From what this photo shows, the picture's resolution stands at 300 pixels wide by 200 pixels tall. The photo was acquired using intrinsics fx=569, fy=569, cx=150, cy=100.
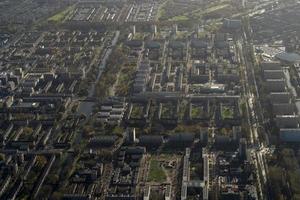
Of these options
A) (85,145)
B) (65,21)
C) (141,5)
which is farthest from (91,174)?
(141,5)

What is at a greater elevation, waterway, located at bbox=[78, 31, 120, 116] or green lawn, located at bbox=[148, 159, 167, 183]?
green lawn, located at bbox=[148, 159, 167, 183]

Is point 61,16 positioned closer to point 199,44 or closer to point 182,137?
point 199,44

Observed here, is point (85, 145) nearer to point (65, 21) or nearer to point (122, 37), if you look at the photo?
point (122, 37)

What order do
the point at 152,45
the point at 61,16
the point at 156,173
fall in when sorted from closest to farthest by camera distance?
the point at 156,173 < the point at 152,45 < the point at 61,16

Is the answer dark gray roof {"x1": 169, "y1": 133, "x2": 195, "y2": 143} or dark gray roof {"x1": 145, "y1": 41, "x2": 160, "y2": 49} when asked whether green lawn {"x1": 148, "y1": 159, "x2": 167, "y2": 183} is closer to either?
dark gray roof {"x1": 169, "y1": 133, "x2": 195, "y2": 143}

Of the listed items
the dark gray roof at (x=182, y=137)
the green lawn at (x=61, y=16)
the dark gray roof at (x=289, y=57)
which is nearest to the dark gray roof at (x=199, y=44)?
the dark gray roof at (x=289, y=57)

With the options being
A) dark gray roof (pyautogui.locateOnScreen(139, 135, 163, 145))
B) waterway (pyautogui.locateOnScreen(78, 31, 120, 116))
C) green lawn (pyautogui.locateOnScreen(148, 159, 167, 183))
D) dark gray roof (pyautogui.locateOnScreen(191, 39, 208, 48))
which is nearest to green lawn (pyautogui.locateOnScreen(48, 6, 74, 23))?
waterway (pyautogui.locateOnScreen(78, 31, 120, 116))

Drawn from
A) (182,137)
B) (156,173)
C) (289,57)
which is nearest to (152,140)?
(182,137)

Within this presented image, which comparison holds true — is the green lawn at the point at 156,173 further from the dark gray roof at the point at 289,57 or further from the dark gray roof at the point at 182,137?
the dark gray roof at the point at 289,57
